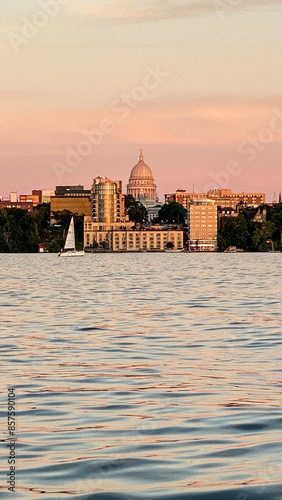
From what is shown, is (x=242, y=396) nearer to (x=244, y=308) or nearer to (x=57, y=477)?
(x=57, y=477)

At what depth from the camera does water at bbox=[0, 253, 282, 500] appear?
1064cm

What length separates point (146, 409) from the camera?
14500 mm

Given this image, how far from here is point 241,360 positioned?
781 inches

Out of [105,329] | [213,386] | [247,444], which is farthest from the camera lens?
[105,329]

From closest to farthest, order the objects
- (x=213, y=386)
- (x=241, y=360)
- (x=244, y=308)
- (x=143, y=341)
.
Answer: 1. (x=213, y=386)
2. (x=241, y=360)
3. (x=143, y=341)
4. (x=244, y=308)

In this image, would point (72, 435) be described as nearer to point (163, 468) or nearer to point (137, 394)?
point (163, 468)

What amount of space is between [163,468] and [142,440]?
1360 millimetres

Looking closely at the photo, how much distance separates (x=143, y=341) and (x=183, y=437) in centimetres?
1132

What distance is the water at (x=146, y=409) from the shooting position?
10641 mm

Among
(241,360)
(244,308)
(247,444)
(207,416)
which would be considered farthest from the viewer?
(244,308)

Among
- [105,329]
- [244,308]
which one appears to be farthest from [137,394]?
[244,308]

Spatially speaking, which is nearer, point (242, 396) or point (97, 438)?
point (97, 438)

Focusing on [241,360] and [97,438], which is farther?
[241,360]

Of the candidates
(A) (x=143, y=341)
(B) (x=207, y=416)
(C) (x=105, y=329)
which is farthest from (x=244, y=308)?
(B) (x=207, y=416)
